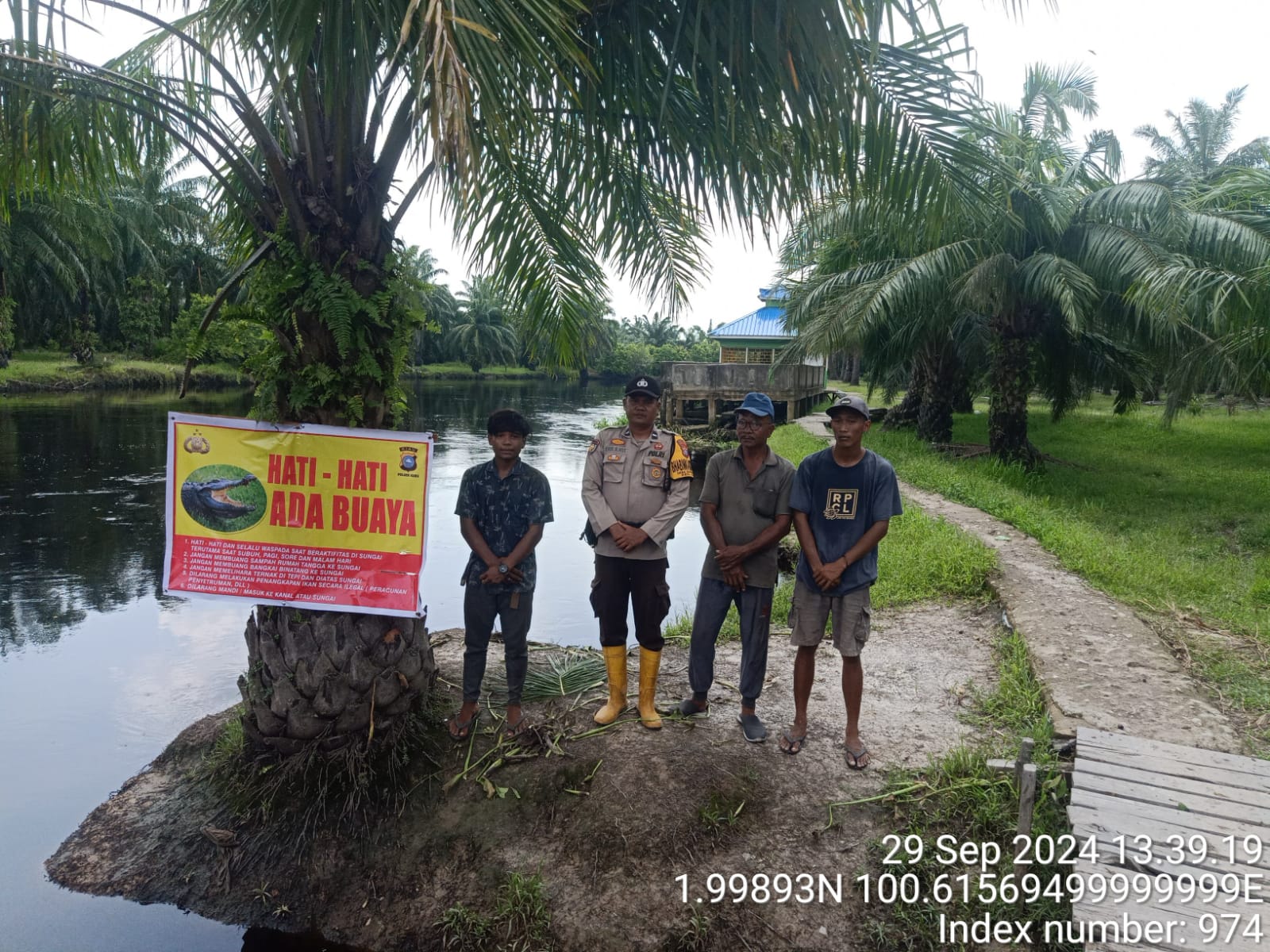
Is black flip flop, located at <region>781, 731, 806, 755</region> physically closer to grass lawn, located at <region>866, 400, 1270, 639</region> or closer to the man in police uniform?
the man in police uniform

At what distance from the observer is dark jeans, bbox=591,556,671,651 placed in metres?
4.22

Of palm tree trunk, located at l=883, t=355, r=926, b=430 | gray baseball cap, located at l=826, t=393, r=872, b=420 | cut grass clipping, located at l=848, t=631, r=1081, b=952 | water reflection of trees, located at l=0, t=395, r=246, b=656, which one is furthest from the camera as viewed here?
palm tree trunk, located at l=883, t=355, r=926, b=430

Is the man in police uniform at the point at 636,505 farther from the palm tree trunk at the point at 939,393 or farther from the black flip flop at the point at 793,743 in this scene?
the palm tree trunk at the point at 939,393

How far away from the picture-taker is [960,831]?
3496 mm

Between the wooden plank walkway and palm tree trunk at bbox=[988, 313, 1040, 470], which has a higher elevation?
palm tree trunk at bbox=[988, 313, 1040, 470]

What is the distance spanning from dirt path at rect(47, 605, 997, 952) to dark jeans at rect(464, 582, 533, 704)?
0.31m

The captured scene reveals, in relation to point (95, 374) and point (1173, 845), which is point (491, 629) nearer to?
point (1173, 845)

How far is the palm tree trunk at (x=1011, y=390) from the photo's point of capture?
47.1ft

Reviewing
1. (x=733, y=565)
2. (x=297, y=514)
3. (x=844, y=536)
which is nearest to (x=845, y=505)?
(x=844, y=536)

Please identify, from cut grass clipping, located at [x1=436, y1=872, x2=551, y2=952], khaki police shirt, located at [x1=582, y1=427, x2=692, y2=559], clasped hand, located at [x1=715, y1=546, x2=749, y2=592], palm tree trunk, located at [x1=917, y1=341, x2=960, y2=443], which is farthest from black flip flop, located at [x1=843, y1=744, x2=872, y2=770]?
palm tree trunk, located at [x1=917, y1=341, x2=960, y2=443]

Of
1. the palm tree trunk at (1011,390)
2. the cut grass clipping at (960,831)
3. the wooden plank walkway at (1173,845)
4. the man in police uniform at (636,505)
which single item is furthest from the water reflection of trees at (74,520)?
the palm tree trunk at (1011,390)

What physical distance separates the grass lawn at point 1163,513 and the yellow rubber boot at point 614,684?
288 centimetres

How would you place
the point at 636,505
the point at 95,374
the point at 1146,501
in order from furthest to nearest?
the point at 95,374 → the point at 1146,501 → the point at 636,505

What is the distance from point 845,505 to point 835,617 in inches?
20.1
